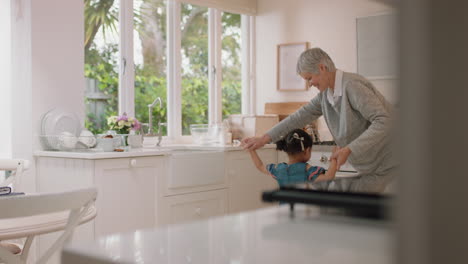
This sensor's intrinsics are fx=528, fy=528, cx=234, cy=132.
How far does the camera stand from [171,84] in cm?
444

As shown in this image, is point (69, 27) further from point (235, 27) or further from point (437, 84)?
point (437, 84)

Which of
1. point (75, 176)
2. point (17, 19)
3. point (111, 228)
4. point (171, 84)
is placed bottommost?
point (111, 228)

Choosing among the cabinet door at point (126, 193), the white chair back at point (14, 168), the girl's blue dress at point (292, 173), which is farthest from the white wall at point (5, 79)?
the girl's blue dress at point (292, 173)

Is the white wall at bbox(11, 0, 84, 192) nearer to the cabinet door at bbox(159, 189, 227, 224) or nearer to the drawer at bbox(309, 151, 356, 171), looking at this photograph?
the cabinet door at bbox(159, 189, 227, 224)

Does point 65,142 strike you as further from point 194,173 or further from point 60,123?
point 194,173

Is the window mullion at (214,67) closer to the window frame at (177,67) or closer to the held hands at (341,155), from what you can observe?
the window frame at (177,67)

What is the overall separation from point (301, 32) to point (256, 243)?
4547 mm

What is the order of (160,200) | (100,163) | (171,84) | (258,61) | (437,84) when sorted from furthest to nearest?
(258,61) < (171,84) < (160,200) < (100,163) < (437,84)

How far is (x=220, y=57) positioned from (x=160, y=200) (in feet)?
6.18

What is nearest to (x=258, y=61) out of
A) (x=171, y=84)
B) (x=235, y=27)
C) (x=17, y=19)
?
(x=235, y=27)

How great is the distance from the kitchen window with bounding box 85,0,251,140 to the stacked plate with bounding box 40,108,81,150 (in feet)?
1.60

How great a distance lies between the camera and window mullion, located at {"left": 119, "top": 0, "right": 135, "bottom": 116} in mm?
4016

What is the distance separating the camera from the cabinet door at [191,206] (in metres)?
3.45

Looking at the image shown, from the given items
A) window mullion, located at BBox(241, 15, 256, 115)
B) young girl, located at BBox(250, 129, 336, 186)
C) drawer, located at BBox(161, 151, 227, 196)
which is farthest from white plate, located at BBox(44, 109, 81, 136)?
window mullion, located at BBox(241, 15, 256, 115)
